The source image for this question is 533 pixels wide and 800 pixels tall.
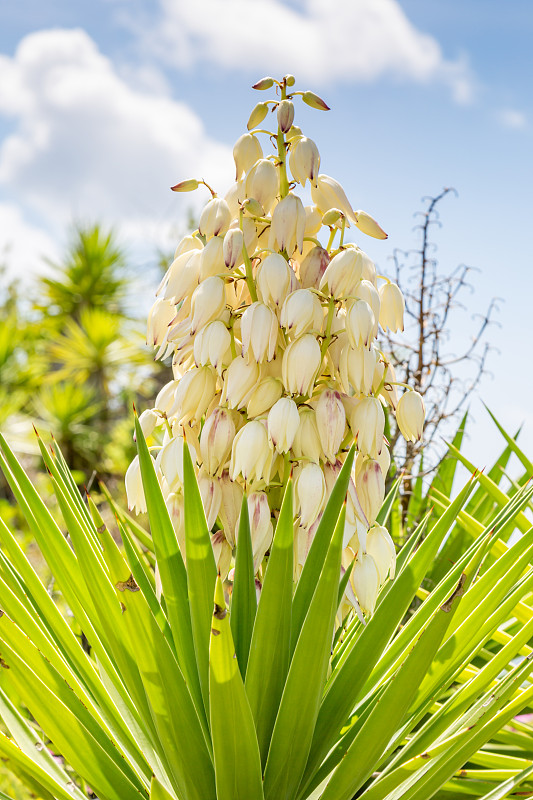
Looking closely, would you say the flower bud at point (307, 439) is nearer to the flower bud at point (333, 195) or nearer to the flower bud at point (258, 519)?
the flower bud at point (258, 519)

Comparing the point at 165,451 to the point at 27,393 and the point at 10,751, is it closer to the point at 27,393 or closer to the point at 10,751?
the point at 10,751

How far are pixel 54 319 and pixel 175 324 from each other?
26.3ft

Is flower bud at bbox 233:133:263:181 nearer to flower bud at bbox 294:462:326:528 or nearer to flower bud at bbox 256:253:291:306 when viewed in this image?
flower bud at bbox 256:253:291:306

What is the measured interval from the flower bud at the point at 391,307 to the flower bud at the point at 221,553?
14.9 inches

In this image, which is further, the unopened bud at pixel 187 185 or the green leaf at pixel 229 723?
the unopened bud at pixel 187 185

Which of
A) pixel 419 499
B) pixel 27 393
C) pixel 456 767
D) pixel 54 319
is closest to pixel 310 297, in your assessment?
pixel 456 767

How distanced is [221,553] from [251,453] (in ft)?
0.63

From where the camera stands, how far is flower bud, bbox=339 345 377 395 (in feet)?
2.76

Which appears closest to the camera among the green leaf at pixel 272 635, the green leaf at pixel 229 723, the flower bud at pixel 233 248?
the green leaf at pixel 229 723

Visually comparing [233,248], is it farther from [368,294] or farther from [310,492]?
[310,492]

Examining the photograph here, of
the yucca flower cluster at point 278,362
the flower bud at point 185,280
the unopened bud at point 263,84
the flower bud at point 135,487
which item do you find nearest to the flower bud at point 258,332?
the yucca flower cluster at point 278,362

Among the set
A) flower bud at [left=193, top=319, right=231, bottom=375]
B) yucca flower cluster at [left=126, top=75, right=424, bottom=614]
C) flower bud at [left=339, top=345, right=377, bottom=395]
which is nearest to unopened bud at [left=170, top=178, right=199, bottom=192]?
yucca flower cluster at [left=126, top=75, right=424, bottom=614]

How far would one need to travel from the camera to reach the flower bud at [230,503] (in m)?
0.88

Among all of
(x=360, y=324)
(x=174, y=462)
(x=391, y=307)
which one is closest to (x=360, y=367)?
(x=360, y=324)
